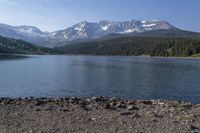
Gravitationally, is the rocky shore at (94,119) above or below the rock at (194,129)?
above

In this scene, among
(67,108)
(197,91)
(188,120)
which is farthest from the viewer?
(197,91)

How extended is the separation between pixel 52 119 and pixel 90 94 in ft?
109

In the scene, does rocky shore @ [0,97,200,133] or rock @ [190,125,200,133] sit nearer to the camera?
rocky shore @ [0,97,200,133]

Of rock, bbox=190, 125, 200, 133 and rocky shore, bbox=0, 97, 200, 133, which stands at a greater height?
rocky shore, bbox=0, 97, 200, 133

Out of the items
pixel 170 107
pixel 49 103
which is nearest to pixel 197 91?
pixel 170 107

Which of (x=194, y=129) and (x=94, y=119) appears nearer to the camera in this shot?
(x=194, y=129)

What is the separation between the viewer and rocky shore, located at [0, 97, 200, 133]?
A: 22.5 meters

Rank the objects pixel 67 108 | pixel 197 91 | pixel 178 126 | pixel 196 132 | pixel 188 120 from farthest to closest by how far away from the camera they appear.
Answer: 1. pixel 197 91
2. pixel 67 108
3. pixel 188 120
4. pixel 178 126
5. pixel 196 132

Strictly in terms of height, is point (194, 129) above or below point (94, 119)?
below

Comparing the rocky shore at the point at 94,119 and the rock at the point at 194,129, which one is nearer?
the rocky shore at the point at 94,119

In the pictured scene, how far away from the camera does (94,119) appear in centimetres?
2531

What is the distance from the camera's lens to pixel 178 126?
24.1m

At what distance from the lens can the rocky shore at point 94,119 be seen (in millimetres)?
22484

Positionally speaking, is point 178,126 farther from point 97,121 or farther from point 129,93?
point 129,93
